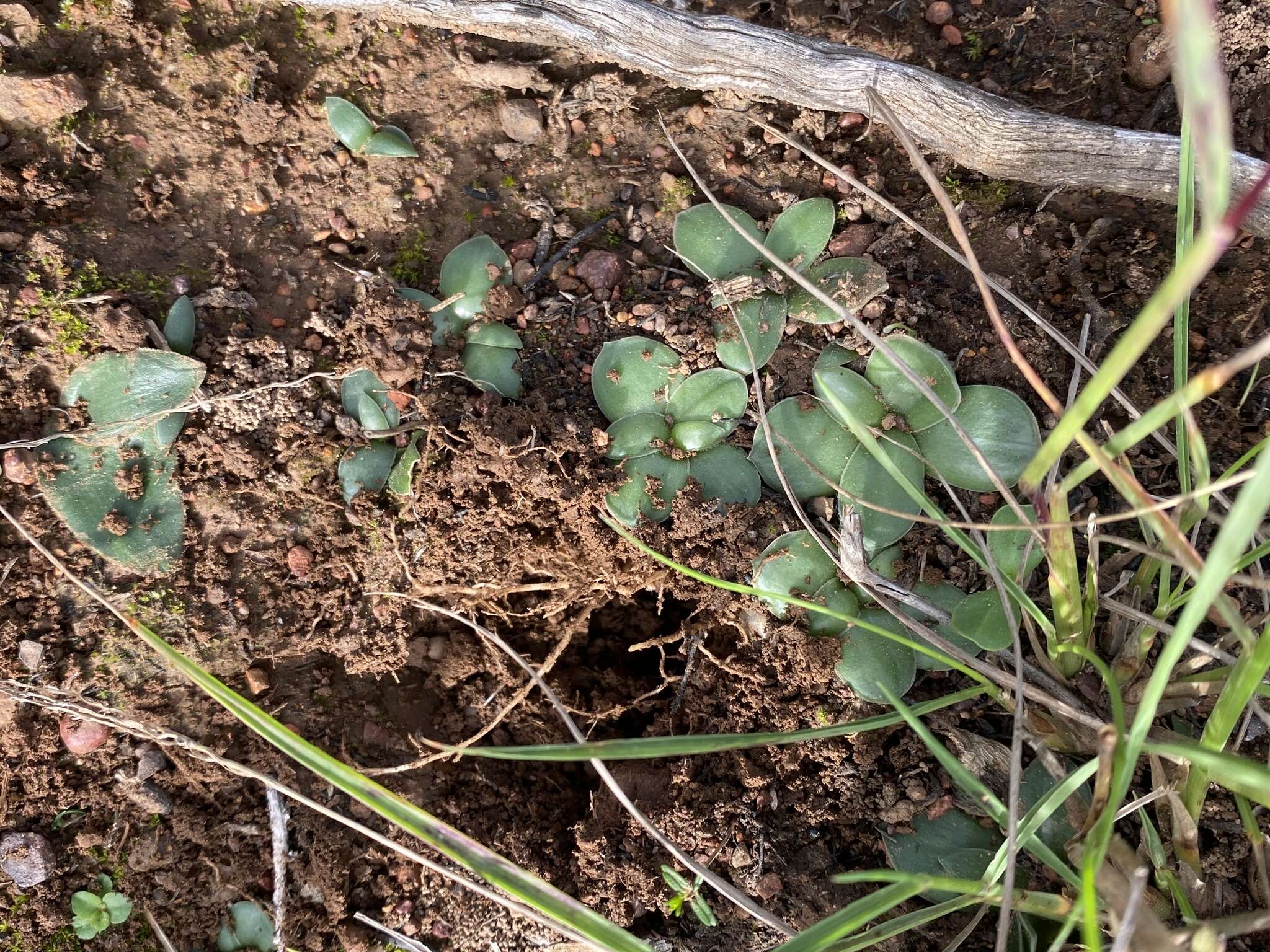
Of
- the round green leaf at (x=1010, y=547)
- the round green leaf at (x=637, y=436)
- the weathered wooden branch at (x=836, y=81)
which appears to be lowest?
the round green leaf at (x=637, y=436)

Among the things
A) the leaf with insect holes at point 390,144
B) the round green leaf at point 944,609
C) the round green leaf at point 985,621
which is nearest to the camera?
the round green leaf at point 985,621

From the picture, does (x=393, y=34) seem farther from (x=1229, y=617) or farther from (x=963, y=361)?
(x=1229, y=617)

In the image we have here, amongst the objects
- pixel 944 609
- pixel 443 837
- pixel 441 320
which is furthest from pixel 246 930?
pixel 944 609

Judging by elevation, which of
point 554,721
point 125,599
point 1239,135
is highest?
point 1239,135

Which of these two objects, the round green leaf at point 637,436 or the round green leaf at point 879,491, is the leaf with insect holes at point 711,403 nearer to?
the round green leaf at point 637,436

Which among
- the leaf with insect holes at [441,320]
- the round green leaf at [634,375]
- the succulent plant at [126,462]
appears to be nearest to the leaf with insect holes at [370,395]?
the leaf with insect holes at [441,320]

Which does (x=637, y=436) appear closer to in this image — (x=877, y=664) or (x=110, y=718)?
(x=877, y=664)

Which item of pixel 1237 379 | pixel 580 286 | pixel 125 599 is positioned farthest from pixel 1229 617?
pixel 125 599
